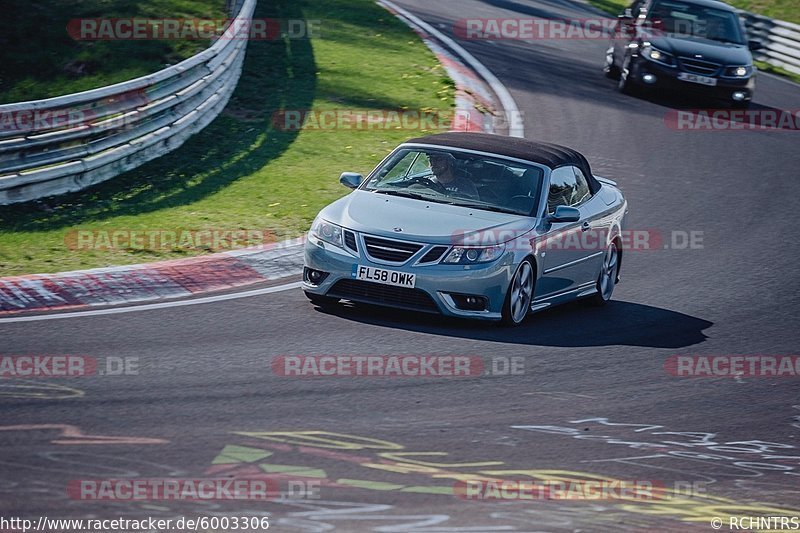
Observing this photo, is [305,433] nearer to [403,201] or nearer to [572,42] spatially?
[403,201]

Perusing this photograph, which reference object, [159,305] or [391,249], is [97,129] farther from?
[391,249]

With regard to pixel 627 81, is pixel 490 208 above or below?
below

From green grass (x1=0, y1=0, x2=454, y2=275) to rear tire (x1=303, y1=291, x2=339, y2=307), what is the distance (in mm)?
1769

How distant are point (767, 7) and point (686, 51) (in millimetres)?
16382

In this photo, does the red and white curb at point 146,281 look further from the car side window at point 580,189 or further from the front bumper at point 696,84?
the front bumper at point 696,84

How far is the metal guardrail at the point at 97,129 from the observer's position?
1305cm

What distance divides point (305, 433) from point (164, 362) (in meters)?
1.64

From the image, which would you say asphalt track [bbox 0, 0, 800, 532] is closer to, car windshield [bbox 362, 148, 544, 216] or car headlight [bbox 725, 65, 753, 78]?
car windshield [bbox 362, 148, 544, 216]

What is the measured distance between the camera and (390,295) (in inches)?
395

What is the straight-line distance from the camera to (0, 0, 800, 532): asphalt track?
631cm

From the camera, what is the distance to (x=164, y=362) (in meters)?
8.43

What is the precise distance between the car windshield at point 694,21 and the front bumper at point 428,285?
14.1 metres

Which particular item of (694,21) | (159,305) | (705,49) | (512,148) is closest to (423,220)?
(512,148)

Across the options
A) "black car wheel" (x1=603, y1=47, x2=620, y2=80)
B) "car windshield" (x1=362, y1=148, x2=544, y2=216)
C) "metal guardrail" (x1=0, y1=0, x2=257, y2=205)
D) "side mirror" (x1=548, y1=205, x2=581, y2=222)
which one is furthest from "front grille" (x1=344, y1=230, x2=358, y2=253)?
"black car wheel" (x1=603, y1=47, x2=620, y2=80)
